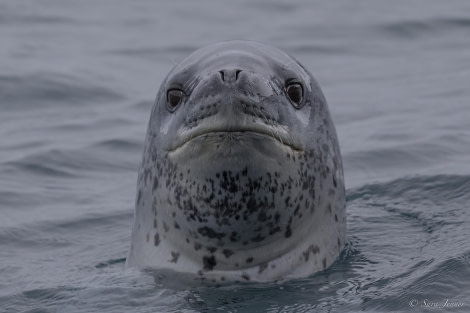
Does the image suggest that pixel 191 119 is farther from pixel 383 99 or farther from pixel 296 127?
pixel 383 99


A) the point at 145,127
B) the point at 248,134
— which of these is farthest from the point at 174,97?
the point at 145,127

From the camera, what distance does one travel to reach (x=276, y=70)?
22.8 feet

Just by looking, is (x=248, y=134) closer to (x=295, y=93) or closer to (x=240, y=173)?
(x=240, y=173)

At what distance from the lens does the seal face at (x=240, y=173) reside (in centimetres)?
643

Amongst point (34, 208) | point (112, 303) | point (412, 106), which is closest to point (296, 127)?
point (112, 303)

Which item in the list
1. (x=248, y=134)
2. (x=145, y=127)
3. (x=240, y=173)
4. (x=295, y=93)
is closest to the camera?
(x=248, y=134)

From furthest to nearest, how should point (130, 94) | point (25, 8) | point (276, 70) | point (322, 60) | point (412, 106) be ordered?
point (25, 8) < point (322, 60) < point (130, 94) < point (412, 106) < point (276, 70)

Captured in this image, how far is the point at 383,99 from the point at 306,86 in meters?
6.71

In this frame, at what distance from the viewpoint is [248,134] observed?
20.8 ft

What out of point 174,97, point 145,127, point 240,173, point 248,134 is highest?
point 174,97

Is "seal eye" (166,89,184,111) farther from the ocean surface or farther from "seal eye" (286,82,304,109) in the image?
the ocean surface

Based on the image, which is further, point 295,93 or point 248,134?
point 295,93

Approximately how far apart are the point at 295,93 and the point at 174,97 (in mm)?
696

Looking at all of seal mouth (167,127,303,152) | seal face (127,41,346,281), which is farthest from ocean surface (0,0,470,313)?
seal mouth (167,127,303,152)
